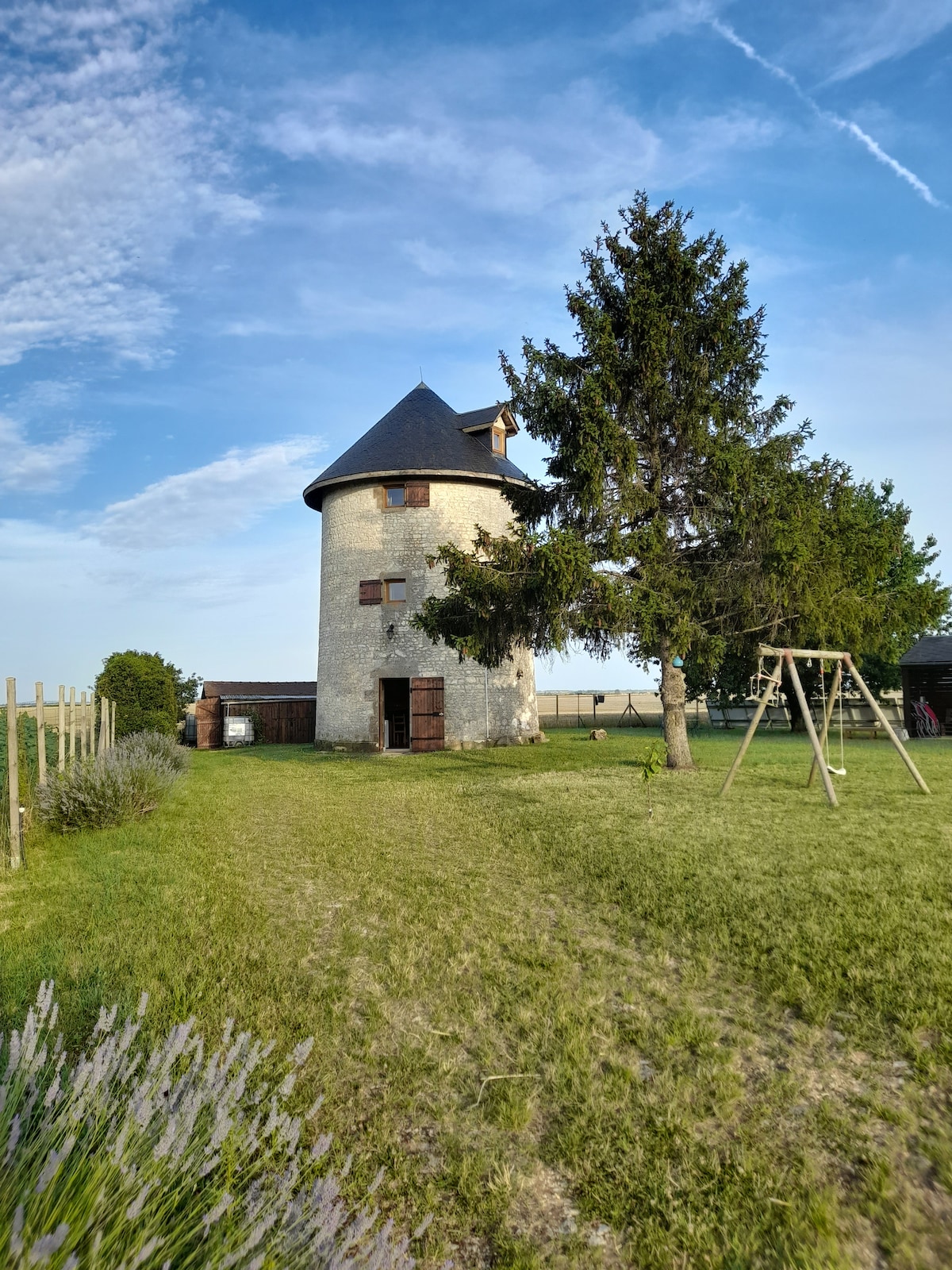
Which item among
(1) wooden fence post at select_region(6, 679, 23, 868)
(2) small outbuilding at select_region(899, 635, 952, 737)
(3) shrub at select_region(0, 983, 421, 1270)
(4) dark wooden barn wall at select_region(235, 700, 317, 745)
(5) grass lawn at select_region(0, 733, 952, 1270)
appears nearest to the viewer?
(3) shrub at select_region(0, 983, 421, 1270)

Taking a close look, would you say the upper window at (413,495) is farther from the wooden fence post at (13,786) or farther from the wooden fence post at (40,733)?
the wooden fence post at (13,786)

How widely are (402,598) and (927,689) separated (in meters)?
19.6

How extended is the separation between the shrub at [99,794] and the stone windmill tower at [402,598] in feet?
35.5

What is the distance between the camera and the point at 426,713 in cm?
2281

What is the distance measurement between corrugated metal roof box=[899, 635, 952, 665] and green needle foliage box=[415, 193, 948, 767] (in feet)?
47.4

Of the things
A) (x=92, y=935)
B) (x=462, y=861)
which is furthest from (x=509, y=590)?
(x=92, y=935)

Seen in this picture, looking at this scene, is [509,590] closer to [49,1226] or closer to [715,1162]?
[715,1162]

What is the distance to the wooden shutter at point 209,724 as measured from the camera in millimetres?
28859

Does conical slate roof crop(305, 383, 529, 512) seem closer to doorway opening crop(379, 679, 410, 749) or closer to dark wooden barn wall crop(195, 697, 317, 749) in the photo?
doorway opening crop(379, 679, 410, 749)

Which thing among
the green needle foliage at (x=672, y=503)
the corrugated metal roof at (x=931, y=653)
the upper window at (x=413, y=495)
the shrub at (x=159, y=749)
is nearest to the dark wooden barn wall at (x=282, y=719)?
the upper window at (x=413, y=495)

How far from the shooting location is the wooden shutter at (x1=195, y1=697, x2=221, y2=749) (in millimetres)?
28859

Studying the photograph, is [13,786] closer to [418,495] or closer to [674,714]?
[674,714]

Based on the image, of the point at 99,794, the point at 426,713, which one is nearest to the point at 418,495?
the point at 426,713

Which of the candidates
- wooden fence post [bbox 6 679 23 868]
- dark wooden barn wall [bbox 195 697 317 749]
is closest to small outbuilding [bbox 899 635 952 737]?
dark wooden barn wall [bbox 195 697 317 749]
